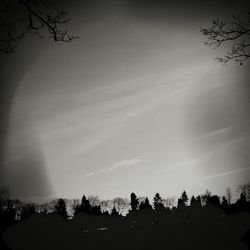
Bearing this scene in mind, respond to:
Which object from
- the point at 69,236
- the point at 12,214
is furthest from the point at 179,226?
the point at 12,214

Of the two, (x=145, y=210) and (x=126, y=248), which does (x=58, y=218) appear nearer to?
(x=126, y=248)

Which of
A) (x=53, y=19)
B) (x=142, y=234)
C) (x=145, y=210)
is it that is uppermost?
(x=53, y=19)

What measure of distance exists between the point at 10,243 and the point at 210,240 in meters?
1.53

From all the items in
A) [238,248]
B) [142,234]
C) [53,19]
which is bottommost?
[238,248]

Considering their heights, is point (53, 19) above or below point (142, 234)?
above

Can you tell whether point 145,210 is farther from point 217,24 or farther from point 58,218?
point 217,24

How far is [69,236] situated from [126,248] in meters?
0.44

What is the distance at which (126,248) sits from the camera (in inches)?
89.3

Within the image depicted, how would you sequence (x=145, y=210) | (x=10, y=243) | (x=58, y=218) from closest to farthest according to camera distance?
(x=10, y=243) < (x=58, y=218) < (x=145, y=210)

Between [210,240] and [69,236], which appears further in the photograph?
[210,240]

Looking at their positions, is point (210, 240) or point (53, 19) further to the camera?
point (53, 19)

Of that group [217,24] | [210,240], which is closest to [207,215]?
[210,240]

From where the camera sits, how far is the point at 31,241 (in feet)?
7.12

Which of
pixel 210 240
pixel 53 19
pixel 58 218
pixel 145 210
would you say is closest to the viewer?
pixel 58 218
